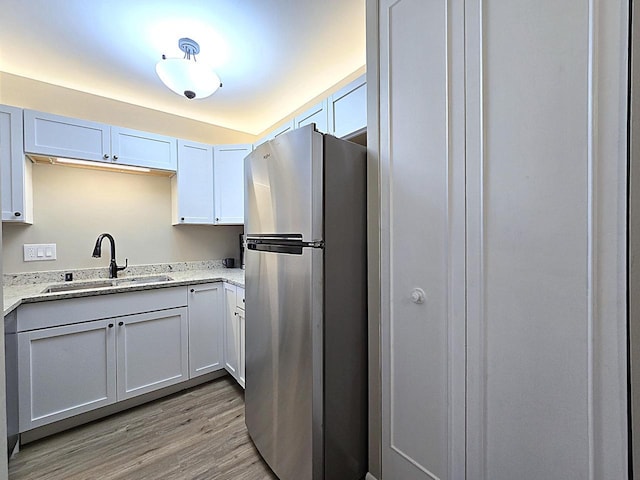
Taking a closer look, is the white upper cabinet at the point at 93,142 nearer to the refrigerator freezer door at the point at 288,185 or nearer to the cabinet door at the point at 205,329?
the cabinet door at the point at 205,329

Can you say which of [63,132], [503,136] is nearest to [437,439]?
[503,136]

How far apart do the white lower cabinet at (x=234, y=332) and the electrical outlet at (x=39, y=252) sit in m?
1.36

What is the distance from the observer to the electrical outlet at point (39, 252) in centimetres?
216

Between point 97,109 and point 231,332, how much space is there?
2258 mm

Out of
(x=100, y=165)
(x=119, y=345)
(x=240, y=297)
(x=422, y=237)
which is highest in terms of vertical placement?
(x=100, y=165)

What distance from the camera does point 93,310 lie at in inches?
73.7

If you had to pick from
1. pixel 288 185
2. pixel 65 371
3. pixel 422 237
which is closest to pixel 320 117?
pixel 288 185

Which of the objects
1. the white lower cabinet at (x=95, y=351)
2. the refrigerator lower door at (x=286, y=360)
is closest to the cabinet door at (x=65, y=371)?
the white lower cabinet at (x=95, y=351)

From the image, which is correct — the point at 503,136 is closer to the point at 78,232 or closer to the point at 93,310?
the point at 93,310

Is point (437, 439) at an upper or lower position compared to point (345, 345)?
lower

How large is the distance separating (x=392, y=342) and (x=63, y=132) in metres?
2.63

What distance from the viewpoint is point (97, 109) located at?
2.48 metres

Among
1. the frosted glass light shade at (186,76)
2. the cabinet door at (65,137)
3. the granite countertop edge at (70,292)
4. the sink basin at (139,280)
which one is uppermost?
the frosted glass light shade at (186,76)

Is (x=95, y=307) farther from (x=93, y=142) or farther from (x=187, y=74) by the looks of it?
(x=187, y=74)
